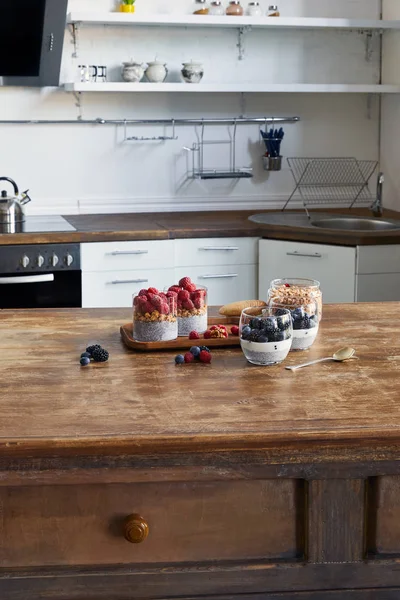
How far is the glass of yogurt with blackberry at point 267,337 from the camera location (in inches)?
85.0

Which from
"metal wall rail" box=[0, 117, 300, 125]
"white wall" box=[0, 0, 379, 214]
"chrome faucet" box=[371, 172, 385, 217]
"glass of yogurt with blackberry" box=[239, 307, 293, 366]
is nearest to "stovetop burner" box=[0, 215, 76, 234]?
"white wall" box=[0, 0, 379, 214]

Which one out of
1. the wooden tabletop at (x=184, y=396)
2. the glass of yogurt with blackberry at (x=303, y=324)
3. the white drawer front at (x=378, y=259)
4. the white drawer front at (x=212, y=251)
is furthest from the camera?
the white drawer front at (x=212, y=251)

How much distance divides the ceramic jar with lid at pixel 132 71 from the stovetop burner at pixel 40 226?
0.84 metres

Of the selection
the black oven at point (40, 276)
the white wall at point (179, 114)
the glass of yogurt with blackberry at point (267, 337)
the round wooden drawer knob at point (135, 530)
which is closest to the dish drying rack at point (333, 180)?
the white wall at point (179, 114)

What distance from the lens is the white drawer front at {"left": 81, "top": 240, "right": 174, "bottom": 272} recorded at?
438 cm

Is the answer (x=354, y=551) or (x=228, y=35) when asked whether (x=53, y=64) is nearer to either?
(x=228, y=35)

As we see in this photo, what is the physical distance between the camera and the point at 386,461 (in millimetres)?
1768

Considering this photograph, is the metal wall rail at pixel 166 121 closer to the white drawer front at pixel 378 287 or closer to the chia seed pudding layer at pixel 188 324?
the white drawer front at pixel 378 287

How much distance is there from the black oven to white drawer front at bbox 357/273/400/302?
1.37m

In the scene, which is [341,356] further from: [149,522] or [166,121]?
[166,121]

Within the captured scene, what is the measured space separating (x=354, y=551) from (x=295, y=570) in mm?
123

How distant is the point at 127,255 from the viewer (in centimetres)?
443

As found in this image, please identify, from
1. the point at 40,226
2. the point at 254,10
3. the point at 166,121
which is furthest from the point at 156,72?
the point at 40,226

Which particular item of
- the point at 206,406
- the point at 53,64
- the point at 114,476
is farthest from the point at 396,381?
the point at 53,64
